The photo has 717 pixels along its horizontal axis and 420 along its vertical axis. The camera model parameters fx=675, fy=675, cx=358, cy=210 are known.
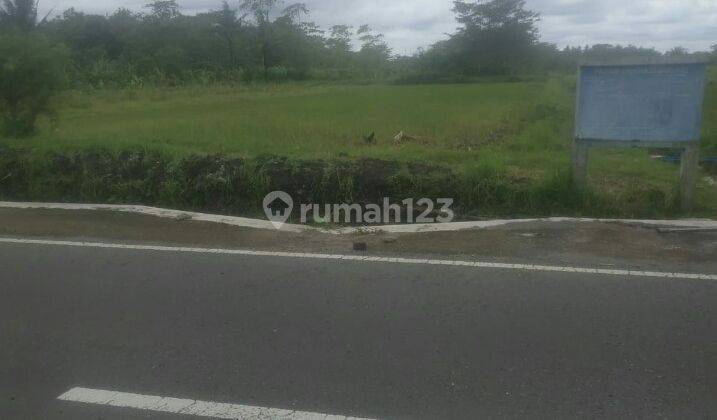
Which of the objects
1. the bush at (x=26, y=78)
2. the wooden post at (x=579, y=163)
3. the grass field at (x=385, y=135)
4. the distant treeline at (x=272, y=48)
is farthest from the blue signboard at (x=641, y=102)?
the distant treeline at (x=272, y=48)

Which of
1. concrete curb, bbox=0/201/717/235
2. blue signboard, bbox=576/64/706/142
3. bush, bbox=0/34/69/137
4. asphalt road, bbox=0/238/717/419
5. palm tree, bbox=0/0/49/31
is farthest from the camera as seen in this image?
palm tree, bbox=0/0/49/31

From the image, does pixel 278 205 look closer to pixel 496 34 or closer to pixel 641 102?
pixel 641 102

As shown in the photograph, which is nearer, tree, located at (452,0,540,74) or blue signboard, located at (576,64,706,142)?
blue signboard, located at (576,64,706,142)

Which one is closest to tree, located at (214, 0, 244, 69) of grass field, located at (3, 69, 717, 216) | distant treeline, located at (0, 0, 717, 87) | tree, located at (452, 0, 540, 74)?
distant treeline, located at (0, 0, 717, 87)

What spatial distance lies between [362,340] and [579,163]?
449 cm

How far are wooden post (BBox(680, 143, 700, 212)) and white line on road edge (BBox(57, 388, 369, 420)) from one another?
18.2ft

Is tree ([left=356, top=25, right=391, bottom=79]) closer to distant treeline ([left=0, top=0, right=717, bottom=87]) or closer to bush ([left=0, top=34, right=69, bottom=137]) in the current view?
distant treeline ([left=0, top=0, right=717, bottom=87])

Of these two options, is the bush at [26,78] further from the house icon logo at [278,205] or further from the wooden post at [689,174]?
the wooden post at [689,174]

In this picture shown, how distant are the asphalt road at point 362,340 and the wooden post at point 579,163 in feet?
8.58

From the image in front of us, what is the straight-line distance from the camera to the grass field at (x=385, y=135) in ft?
30.0

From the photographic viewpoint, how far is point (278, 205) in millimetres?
8297

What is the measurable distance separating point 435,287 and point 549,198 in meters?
3.16

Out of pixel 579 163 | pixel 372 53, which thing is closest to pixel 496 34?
pixel 372 53

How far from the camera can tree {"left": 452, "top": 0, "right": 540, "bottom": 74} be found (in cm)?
5944
